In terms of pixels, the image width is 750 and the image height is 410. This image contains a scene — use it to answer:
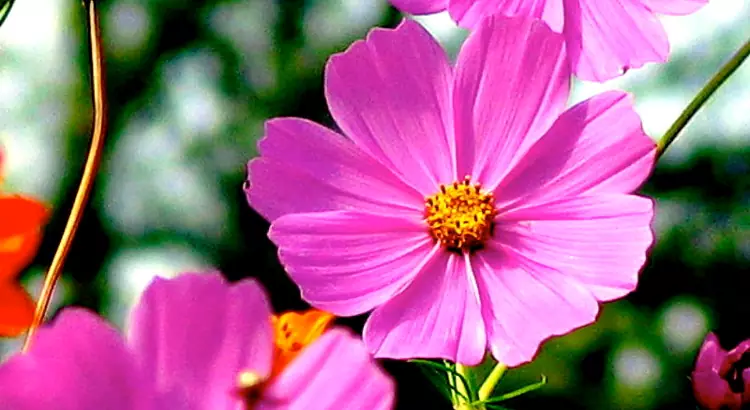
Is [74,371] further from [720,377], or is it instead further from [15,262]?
[720,377]

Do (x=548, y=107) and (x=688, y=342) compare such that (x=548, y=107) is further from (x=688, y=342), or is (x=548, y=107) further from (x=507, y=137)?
(x=688, y=342)

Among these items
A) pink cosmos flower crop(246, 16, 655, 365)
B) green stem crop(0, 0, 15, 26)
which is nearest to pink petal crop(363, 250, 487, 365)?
pink cosmos flower crop(246, 16, 655, 365)

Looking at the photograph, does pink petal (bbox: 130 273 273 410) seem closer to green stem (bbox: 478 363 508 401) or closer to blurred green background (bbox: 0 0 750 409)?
green stem (bbox: 478 363 508 401)

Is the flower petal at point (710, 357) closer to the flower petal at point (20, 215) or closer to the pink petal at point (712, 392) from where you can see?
the pink petal at point (712, 392)

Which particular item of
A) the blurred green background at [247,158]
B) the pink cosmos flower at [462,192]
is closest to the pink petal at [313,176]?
the pink cosmos flower at [462,192]

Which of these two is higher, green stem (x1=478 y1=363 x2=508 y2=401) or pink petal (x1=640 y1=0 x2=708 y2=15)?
pink petal (x1=640 y1=0 x2=708 y2=15)

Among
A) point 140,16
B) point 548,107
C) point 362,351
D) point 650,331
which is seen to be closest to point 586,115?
point 548,107

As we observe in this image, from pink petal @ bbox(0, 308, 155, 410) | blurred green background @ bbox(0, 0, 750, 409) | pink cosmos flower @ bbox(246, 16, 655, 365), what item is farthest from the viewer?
blurred green background @ bbox(0, 0, 750, 409)

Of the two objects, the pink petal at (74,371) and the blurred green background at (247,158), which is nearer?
the pink petal at (74,371)
